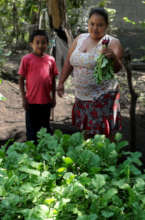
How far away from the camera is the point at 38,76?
3250 mm

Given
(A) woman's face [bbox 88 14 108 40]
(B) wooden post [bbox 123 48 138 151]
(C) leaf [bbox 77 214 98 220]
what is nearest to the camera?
(C) leaf [bbox 77 214 98 220]

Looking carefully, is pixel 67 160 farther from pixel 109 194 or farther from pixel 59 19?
pixel 59 19

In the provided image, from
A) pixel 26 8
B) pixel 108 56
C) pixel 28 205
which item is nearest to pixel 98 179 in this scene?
pixel 28 205

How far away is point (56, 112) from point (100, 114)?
365cm

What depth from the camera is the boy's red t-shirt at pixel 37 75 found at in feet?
10.6

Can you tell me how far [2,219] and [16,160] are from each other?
414 mm

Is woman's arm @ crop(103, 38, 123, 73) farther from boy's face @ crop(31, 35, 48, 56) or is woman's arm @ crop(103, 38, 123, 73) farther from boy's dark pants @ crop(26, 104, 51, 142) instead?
boy's dark pants @ crop(26, 104, 51, 142)

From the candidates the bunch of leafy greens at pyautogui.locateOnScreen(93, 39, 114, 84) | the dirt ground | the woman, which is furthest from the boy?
the dirt ground

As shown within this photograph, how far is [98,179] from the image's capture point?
1.45 meters

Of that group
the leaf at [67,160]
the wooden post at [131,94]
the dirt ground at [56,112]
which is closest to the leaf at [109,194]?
the leaf at [67,160]

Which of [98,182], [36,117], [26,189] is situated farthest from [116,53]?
[26,189]

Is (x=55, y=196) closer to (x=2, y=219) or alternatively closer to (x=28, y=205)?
(x=28, y=205)

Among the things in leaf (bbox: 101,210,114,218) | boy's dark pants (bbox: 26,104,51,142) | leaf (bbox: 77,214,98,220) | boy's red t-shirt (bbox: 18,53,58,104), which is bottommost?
boy's dark pants (bbox: 26,104,51,142)

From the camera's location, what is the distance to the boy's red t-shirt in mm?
3240
